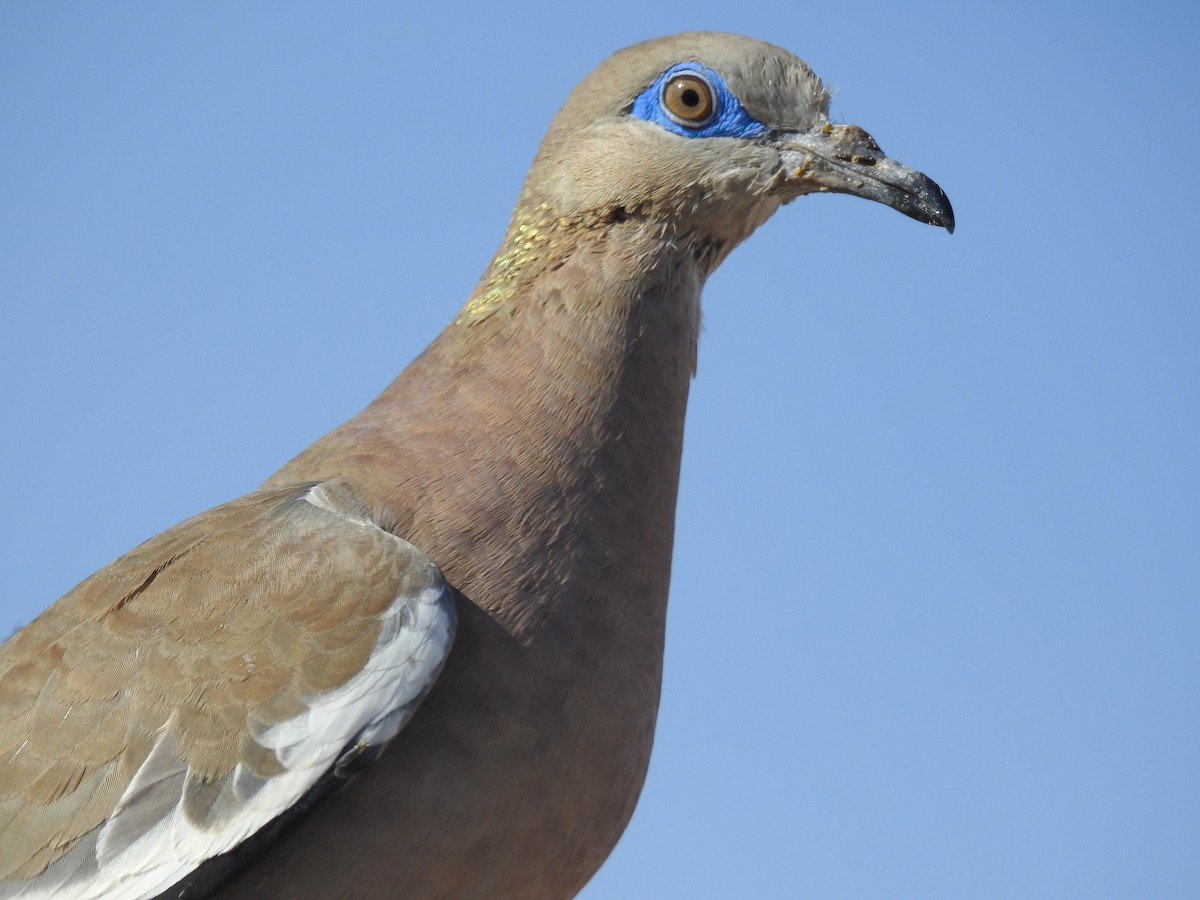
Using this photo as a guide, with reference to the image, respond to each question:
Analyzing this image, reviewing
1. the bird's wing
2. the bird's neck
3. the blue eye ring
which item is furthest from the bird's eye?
the bird's wing

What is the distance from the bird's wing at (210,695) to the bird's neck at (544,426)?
184 mm

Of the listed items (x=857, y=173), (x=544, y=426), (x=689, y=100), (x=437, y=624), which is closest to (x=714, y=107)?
(x=689, y=100)

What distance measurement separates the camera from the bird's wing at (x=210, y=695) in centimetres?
386

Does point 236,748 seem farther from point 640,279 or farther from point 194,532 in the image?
point 640,279

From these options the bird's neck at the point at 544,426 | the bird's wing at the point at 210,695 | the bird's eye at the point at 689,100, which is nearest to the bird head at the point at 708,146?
the bird's eye at the point at 689,100

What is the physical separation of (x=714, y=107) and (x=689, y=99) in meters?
0.09

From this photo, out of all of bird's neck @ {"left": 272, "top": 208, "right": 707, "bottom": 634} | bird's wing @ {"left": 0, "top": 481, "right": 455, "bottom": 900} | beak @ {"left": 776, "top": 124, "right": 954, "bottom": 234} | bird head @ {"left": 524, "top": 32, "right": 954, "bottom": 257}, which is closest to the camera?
bird's wing @ {"left": 0, "top": 481, "right": 455, "bottom": 900}

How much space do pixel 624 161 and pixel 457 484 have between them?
1.28 m

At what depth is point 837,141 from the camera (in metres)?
5.10

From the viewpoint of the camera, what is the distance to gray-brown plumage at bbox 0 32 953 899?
12.8 ft

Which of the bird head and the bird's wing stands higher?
the bird head

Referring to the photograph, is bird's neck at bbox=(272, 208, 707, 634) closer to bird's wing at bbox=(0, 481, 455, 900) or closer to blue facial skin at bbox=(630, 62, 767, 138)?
bird's wing at bbox=(0, 481, 455, 900)

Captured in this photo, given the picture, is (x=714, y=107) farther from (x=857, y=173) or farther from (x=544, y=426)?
(x=544, y=426)

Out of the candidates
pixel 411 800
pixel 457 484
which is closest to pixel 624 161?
pixel 457 484
